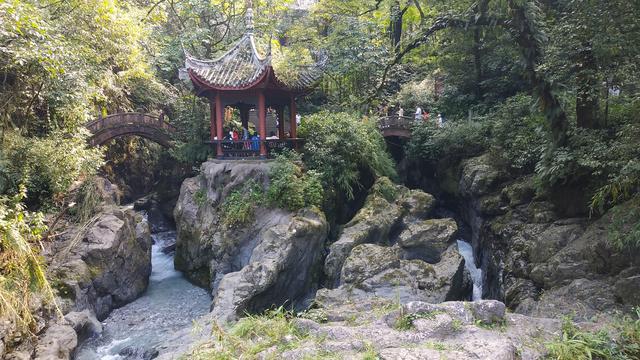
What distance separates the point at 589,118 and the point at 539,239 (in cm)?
307

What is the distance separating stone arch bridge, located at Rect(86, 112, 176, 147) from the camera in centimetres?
1471

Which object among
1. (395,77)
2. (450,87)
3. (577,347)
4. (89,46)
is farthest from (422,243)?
(395,77)

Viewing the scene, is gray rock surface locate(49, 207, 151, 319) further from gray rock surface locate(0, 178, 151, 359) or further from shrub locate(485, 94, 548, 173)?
shrub locate(485, 94, 548, 173)

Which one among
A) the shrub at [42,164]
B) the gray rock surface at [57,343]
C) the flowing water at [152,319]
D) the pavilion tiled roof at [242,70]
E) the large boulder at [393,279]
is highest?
the pavilion tiled roof at [242,70]

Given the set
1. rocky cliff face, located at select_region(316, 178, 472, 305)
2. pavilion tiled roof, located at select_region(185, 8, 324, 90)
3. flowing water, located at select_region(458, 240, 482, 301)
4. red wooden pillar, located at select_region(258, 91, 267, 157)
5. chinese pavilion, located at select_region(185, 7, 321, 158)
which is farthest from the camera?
red wooden pillar, located at select_region(258, 91, 267, 157)

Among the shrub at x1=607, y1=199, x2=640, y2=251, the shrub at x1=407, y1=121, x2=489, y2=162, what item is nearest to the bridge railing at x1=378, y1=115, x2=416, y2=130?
the shrub at x1=407, y1=121, x2=489, y2=162

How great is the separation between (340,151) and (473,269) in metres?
5.29

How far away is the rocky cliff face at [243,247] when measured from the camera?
30.0 ft

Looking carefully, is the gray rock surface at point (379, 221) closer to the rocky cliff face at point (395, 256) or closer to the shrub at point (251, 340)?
the rocky cliff face at point (395, 256)

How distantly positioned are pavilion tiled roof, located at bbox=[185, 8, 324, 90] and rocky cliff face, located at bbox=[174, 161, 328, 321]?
248 cm

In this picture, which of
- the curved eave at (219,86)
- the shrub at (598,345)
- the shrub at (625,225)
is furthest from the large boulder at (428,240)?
the curved eave at (219,86)

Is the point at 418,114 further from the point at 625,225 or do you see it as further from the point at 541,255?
the point at 625,225

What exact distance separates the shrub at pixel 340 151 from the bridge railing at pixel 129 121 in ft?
19.2

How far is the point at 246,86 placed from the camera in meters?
12.5
